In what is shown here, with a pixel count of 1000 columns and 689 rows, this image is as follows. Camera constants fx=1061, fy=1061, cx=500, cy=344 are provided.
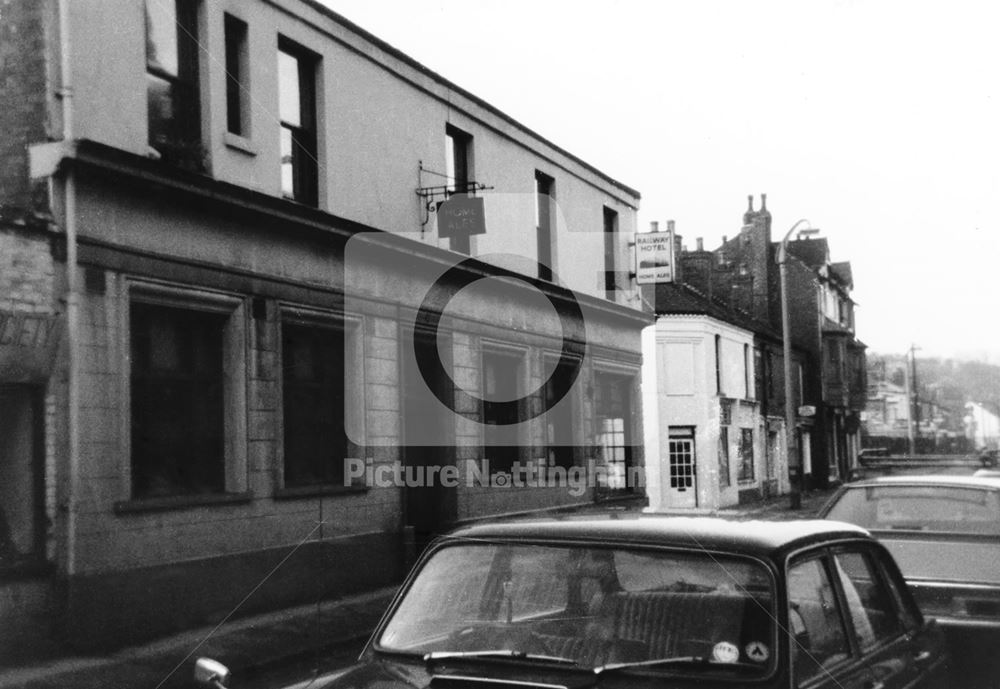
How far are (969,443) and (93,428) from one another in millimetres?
88964

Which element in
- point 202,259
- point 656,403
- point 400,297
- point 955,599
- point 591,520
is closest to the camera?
point 591,520

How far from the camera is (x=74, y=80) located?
1073cm

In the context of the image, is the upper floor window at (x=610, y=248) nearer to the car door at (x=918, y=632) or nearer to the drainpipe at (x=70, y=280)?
the drainpipe at (x=70, y=280)

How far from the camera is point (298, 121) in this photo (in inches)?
574

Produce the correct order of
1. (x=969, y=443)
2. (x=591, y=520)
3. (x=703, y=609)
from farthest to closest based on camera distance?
1. (x=969, y=443)
2. (x=591, y=520)
3. (x=703, y=609)

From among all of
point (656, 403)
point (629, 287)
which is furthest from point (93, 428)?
point (656, 403)

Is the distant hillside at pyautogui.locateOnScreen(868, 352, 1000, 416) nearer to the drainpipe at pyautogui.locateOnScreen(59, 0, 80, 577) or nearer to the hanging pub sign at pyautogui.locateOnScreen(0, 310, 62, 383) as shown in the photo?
the drainpipe at pyautogui.locateOnScreen(59, 0, 80, 577)

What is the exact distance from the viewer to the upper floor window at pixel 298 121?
46.9 ft

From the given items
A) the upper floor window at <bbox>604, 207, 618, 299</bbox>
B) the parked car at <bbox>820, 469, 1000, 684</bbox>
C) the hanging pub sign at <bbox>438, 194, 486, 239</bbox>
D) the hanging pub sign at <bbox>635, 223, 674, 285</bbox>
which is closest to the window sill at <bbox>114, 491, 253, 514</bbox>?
the hanging pub sign at <bbox>438, 194, 486, 239</bbox>

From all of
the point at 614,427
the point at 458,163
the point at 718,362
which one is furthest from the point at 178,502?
the point at 718,362

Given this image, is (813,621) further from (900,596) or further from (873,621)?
(900,596)

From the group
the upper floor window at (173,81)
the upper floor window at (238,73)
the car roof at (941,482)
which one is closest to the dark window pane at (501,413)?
the upper floor window at (238,73)

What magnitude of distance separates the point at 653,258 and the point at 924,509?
16.3 metres

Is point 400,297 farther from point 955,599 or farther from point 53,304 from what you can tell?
point 955,599
